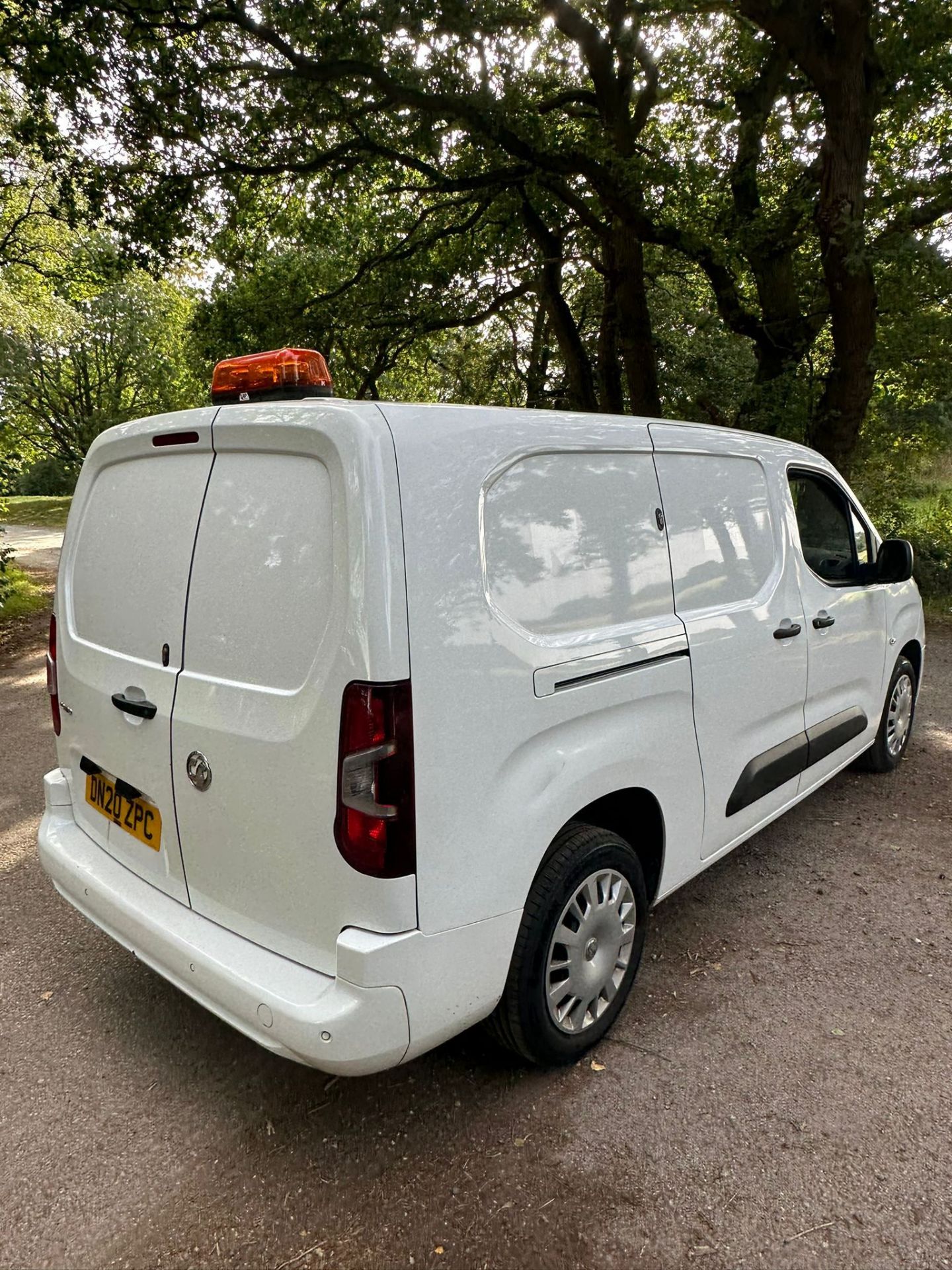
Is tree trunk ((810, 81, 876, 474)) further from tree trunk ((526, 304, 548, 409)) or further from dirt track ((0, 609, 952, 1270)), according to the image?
tree trunk ((526, 304, 548, 409))

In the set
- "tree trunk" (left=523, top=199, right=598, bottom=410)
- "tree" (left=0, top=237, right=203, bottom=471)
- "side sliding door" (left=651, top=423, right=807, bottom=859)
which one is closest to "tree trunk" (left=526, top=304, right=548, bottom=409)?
"tree trunk" (left=523, top=199, right=598, bottom=410)

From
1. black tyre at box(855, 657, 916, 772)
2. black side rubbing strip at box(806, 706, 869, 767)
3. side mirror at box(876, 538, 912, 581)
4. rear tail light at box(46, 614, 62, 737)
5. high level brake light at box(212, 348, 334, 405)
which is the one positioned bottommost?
black tyre at box(855, 657, 916, 772)

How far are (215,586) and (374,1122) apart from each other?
1.56 metres

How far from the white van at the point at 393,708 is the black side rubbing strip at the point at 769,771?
3.9 inches

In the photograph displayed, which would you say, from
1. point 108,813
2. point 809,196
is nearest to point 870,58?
point 809,196

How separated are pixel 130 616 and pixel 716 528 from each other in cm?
201

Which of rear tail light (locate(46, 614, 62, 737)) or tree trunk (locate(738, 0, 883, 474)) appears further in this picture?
tree trunk (locate(738, 0, 883, 474))

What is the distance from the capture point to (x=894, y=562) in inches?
151

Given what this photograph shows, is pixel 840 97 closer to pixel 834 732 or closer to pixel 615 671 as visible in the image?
pixel 834 732

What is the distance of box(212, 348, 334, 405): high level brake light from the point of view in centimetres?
218

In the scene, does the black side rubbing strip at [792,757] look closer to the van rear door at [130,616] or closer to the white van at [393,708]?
the white van at [393,708]

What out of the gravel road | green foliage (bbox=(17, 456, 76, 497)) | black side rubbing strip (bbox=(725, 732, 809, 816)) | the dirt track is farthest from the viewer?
green foliage (bbox=(17, 456, 76, 497))

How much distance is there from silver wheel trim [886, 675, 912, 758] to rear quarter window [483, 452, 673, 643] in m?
2.76

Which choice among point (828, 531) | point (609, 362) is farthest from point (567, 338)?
point (828, 531)
